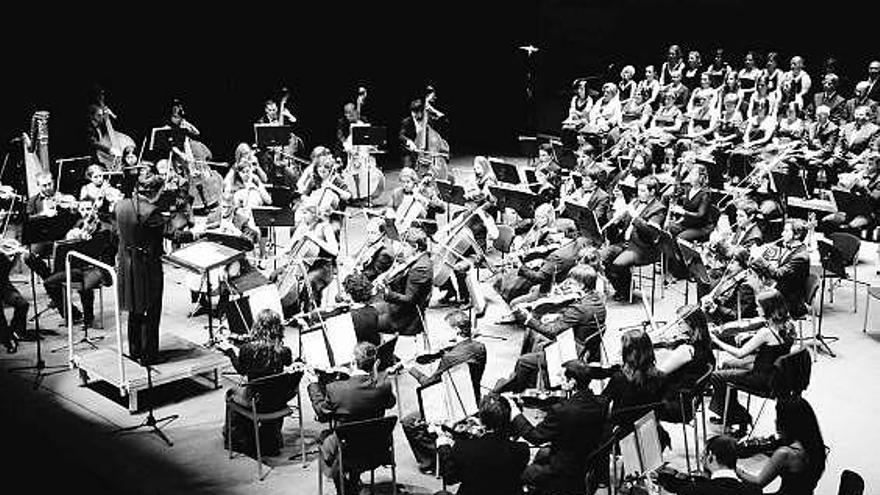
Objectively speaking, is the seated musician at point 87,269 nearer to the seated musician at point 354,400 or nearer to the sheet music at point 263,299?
the sheet music at point 263,299

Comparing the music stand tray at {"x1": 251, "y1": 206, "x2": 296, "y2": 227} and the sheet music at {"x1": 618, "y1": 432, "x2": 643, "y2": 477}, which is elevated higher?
the music stand tray at {"x1": 251, "y1": 206, "x2": 296, "y2": 227}

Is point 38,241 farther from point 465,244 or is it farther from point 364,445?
point 364,445

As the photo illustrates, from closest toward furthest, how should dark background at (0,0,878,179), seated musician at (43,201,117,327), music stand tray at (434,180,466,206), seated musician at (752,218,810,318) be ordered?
1. seated musician at (752,218,810,318)
2. seated musician at (43,201,117,327)
3. music stand tray at (434,180,466,206)
4. dark background at (0,0,878,179)

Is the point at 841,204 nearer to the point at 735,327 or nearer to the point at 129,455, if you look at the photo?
the point at 735,327

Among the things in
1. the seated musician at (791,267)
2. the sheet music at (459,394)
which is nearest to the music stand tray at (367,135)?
the seated musician at (791,267)

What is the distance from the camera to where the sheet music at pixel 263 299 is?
10305 millimetres

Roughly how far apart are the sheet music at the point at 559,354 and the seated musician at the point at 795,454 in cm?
170

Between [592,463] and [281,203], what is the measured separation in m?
6.41

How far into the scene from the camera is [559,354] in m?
8.50

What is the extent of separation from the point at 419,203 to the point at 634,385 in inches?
218

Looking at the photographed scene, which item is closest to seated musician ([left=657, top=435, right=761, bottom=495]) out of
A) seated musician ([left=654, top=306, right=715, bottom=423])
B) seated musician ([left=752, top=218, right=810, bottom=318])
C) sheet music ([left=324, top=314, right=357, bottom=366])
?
seated musician ([left=654, top=306, right=715, bottom=423])

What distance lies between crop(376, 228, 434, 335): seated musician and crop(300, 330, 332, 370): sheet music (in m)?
1.82

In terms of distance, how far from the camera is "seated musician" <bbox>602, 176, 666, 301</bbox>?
479 inches

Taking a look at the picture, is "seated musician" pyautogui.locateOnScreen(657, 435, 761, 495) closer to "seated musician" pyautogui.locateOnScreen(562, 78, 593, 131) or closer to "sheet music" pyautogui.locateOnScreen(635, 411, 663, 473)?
"sheet music" pyautogui.locateOnScreen(635, 411, 663, 473)
